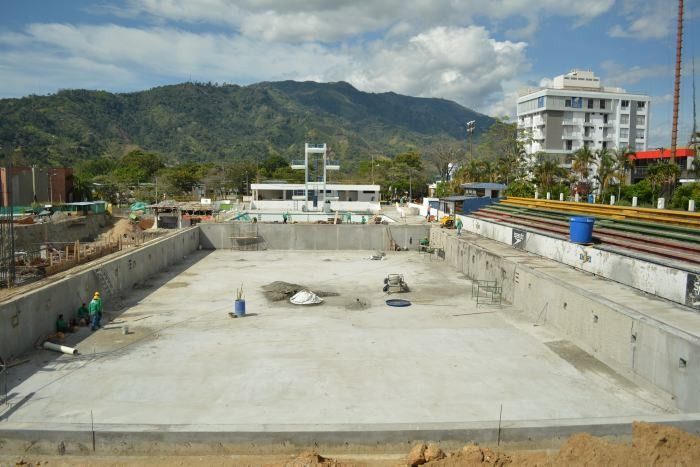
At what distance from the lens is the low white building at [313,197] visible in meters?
61.1

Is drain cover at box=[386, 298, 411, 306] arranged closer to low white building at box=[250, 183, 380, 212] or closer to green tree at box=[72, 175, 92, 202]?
low white building at box=[250, 183, 380, 212]

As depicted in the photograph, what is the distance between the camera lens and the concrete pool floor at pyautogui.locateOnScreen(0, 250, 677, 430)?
955cm

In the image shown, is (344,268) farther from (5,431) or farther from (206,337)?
(5,431)

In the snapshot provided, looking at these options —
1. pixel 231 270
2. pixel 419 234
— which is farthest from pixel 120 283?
pixel 419 234

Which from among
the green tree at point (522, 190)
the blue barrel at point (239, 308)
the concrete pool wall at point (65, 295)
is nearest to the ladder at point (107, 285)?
the concrete pool wall at point (65, 295)

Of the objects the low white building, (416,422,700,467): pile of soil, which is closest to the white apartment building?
the low white building

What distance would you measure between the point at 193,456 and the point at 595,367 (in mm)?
9240

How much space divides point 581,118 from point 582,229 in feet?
222

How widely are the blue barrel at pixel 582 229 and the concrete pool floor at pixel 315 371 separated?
152 inches

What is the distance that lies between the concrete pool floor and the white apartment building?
66828 mm

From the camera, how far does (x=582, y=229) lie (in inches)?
735

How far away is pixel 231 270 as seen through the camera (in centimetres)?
2538

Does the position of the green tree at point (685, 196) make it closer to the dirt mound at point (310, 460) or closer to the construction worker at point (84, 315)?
the dirt mound at point (310, 460)

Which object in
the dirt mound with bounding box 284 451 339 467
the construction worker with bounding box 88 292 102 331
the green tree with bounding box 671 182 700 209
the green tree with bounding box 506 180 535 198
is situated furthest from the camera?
the green tree with bounding box 506 180 535 198
